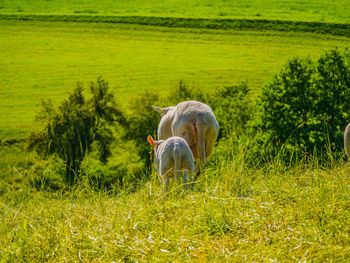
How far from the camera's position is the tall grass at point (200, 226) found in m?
3.54

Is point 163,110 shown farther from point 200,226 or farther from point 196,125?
point 200,226

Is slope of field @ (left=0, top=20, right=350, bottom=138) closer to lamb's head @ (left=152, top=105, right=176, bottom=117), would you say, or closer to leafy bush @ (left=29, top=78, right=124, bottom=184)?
leafy bush @ (left=29, top=78, right=124, bottom=184)

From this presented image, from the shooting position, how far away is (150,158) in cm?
644

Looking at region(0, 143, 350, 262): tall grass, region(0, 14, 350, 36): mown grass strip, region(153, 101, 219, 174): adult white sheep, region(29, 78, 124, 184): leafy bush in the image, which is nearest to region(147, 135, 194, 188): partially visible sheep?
region(153, 101, 219, 174): adult white sheep

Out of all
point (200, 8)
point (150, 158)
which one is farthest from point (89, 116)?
point (150, 158)

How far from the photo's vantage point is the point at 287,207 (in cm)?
439

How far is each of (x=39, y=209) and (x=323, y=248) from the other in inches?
126

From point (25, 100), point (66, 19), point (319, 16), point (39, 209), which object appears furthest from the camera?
point (66, 19)

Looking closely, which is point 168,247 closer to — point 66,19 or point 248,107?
point 248,107

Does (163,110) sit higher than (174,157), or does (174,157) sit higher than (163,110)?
(163,110)

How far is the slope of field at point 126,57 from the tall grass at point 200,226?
3754cm

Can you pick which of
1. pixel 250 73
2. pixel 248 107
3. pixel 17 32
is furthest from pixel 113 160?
pixel 17 32

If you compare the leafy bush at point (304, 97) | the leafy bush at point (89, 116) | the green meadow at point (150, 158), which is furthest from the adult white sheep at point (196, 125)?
the leafy bush at point (89, 116)

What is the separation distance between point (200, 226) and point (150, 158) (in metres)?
2.58
